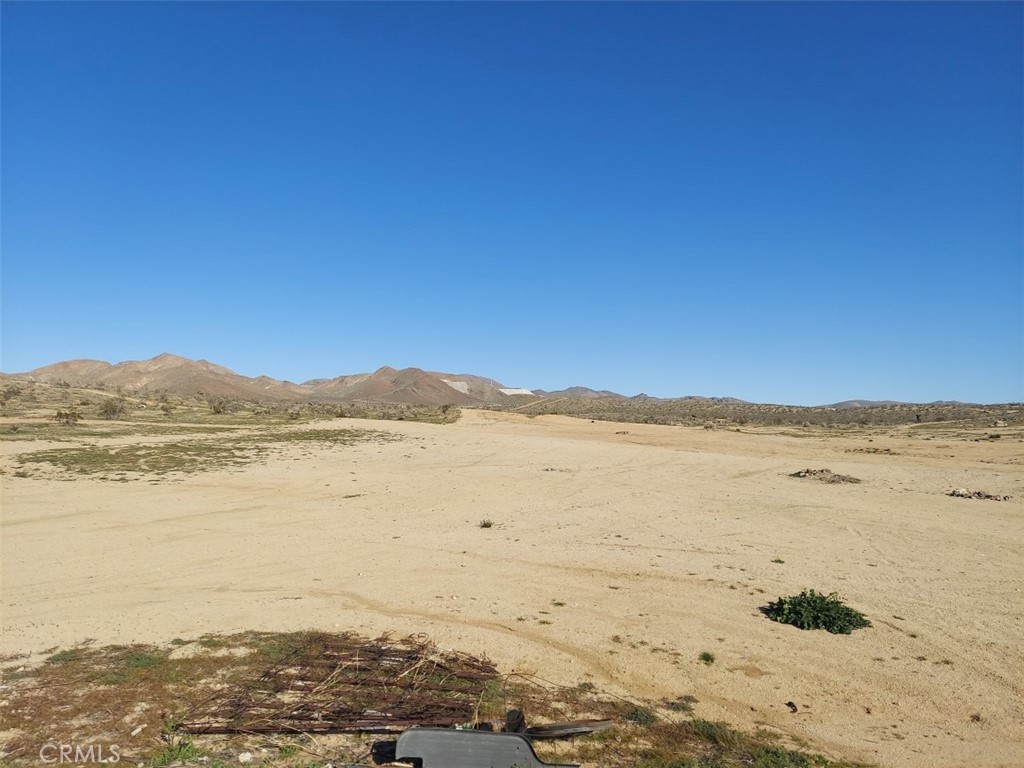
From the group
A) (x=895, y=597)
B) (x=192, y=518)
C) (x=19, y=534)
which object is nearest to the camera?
(x=895, y=597)

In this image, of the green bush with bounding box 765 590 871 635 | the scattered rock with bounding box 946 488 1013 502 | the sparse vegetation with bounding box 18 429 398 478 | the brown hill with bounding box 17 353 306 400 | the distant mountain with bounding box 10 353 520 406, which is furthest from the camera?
the distant mountain with bounding box 10 353 520 406

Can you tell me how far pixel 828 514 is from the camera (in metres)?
16.1

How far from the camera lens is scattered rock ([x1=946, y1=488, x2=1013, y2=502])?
1772cm

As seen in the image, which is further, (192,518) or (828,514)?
(828,514)

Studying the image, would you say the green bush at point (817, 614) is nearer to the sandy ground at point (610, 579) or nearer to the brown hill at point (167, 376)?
the sandy ground at point (610, 579)

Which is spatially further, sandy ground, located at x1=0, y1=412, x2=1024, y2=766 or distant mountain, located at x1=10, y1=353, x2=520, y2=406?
distant mountain, located at x1=10, y1=353, x2=520, y2=406

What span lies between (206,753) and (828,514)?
1576 cm

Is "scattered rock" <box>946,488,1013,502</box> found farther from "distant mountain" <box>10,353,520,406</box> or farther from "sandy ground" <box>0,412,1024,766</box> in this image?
"distant mountain" <box>10,353,520,406</box>

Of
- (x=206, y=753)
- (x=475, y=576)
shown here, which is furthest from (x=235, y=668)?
(x=475, y=576)

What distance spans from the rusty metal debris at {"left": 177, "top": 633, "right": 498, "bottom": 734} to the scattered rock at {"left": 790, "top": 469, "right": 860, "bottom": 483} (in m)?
19.0

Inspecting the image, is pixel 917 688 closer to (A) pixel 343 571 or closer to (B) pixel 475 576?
(B) pixel 475 576

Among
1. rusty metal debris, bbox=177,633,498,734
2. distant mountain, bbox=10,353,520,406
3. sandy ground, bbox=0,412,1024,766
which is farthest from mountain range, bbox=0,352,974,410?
rusty metal debris, bbox=177,633,498,734

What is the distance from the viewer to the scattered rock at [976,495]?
17.7m

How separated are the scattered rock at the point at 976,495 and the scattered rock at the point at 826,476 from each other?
326 cm
